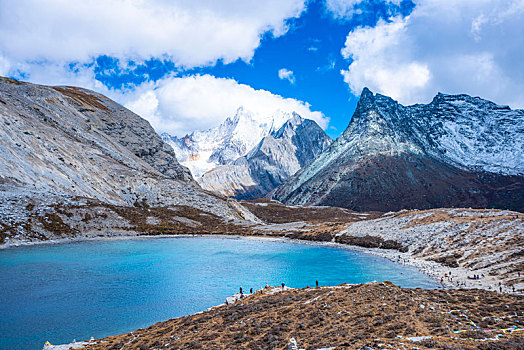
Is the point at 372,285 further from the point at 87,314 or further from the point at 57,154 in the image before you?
the point at 57,154

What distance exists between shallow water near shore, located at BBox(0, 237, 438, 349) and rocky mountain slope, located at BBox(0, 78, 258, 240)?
39.3ft

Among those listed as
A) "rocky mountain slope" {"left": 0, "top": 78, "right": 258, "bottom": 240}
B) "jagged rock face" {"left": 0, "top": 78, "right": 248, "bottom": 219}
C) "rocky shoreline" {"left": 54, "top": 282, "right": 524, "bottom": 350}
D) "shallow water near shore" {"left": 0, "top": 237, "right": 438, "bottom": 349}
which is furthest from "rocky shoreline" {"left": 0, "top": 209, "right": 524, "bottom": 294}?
"jagged rock face" {"left": 0, "top": 78, "right": 248, "bottom": 219}

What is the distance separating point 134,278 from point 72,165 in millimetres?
62915

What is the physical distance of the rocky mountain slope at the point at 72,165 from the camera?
239 ft

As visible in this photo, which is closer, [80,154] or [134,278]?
[134,278]

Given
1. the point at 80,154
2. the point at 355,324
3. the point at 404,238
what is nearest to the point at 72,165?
the point at 80,154

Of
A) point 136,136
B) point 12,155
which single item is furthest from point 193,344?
point 136,136

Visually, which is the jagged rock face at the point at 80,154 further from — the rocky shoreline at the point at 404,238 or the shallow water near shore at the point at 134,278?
the shallow water near shore at the point at 134,278

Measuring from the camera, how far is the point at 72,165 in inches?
3733

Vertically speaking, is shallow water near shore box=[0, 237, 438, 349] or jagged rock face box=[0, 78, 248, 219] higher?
jagged rock face box=[0, 78, 248, 219]

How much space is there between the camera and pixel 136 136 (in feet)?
516

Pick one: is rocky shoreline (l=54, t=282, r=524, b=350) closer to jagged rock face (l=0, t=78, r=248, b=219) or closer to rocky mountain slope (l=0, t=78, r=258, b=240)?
rocky mountain slope (l=0, t=78, r=258, b=240)

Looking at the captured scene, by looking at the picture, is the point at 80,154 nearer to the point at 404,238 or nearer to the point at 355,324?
the point at 404,238

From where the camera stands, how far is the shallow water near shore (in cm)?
2992
